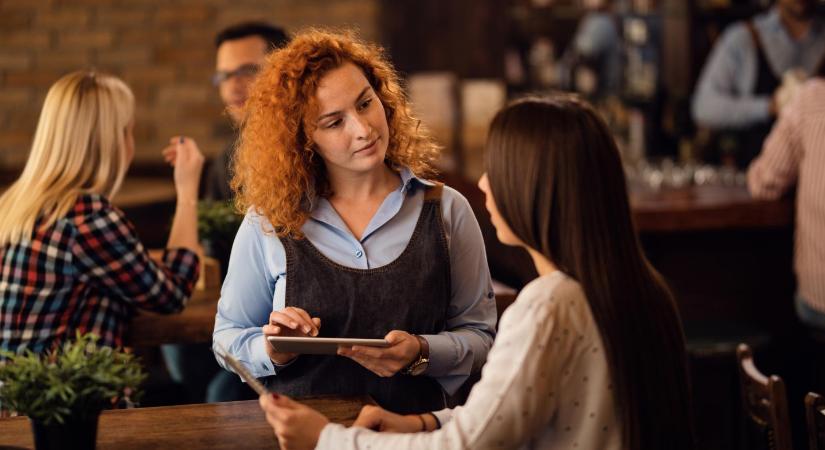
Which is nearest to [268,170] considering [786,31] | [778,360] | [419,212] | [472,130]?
[419,212]

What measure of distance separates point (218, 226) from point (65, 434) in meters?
1.54

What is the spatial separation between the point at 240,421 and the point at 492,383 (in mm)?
605

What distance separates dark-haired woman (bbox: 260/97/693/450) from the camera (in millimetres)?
1695

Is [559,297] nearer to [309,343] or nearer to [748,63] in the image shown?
[309,343]

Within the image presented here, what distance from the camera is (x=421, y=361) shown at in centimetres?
217

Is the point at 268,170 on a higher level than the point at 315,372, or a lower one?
higher

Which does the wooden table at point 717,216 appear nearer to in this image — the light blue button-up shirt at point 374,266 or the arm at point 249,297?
the light blue button-up shirt at point 374,266

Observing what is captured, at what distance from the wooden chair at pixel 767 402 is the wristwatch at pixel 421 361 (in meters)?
0.71

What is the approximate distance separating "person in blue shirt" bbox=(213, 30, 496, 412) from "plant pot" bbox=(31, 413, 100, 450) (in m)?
0.43

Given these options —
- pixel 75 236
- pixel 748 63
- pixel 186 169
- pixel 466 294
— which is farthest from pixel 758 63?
pixel 75 236

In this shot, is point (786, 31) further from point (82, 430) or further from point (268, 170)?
point (82, 430)

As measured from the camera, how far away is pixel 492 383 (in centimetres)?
170

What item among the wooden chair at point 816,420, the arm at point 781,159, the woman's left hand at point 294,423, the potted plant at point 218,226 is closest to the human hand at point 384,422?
the woman's left hand at point 294,423

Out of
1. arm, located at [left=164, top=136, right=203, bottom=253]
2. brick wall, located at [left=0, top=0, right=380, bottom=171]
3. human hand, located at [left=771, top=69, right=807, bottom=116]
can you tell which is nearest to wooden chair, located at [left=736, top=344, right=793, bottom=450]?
arm, located at [left=164, top=136, right=203, bottom=253]
